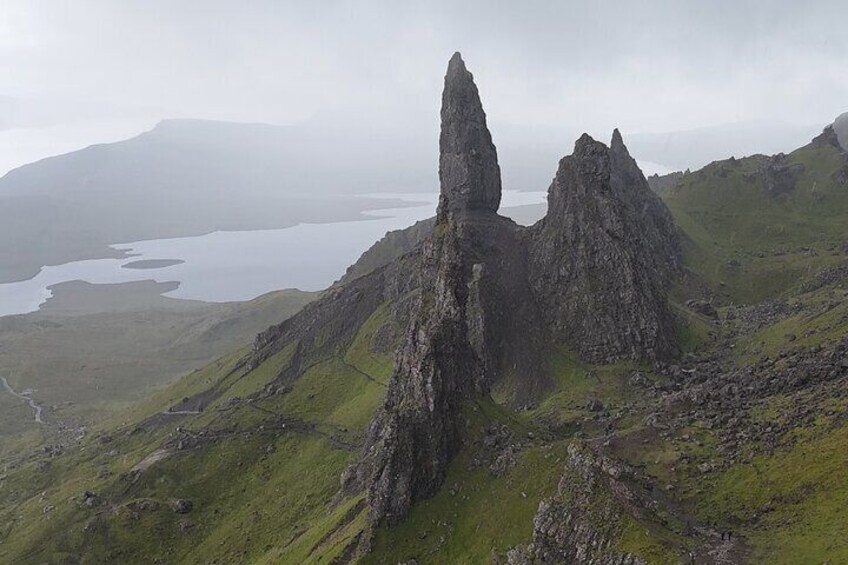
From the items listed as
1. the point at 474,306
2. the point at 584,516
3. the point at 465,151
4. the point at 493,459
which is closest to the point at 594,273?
the point at 474,306

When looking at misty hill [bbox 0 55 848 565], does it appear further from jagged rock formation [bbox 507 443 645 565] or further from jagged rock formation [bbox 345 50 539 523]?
jagged rock formation [bbox 345 50 539 523]

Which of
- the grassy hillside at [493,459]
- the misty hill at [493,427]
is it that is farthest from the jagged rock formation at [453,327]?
the grassy hillside at [493,459]

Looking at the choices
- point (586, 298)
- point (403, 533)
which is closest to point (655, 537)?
point (403, 533)

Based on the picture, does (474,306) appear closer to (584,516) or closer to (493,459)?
(493,459)

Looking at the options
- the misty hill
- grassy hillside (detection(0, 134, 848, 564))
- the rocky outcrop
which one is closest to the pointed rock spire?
the misty hill

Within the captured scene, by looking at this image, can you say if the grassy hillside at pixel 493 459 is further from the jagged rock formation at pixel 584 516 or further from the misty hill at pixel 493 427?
the misty hill at pixel 493 427
